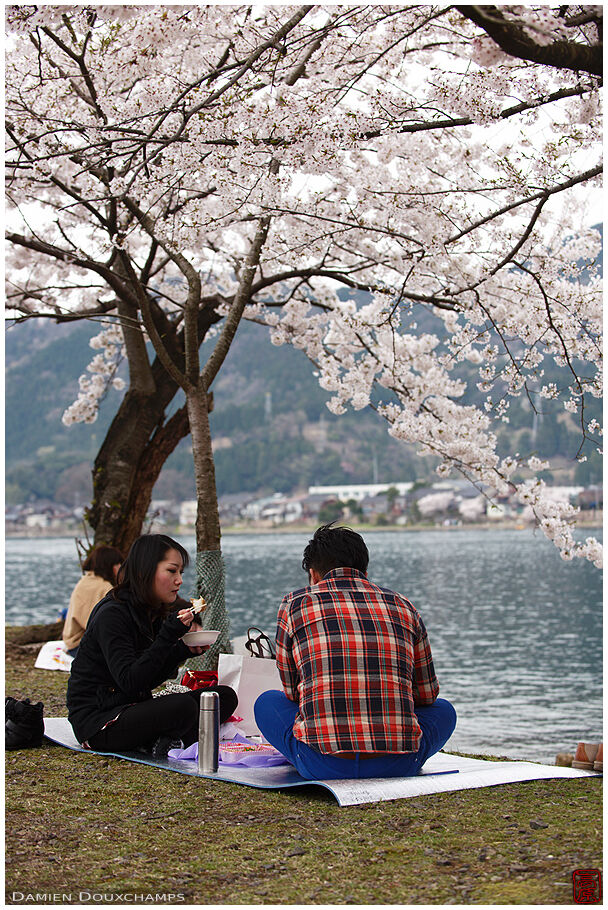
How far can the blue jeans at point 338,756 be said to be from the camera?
388 centimetres

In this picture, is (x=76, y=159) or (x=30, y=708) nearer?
(x=30, y=708)

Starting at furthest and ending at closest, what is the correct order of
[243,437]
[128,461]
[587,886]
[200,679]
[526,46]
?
[243,437], [128,461], [200,679], [526,46], [587,886]

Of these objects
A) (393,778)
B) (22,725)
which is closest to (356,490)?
(22,725)

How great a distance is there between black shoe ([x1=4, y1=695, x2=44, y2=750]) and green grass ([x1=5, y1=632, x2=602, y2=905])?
18.0 inches

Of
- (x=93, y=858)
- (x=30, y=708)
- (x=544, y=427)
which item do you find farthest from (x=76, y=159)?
(x=544, y=427)

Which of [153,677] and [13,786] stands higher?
[153,677]

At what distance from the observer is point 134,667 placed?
13.8ft

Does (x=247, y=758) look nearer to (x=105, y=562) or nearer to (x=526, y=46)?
(x=105, y=562)

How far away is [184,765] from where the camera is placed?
4461mm

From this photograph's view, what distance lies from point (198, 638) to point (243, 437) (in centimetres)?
9432

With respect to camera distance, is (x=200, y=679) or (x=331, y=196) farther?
(x=331, y=196)

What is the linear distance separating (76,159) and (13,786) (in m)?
3.94

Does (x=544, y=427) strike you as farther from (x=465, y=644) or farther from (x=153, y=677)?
(x=153, y=677)

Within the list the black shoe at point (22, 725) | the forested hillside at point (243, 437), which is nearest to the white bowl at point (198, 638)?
the black shoe at point (22, 725)
